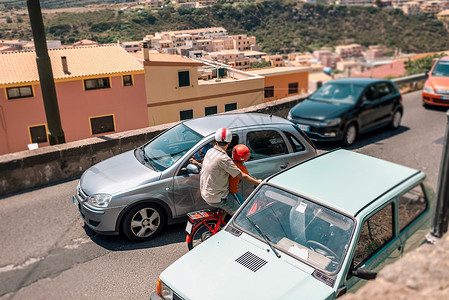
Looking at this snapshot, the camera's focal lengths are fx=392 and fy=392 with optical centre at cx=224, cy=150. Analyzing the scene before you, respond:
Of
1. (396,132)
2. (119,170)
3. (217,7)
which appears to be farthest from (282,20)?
(119,170)

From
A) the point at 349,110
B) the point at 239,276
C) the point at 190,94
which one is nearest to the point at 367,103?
the point at 349,110

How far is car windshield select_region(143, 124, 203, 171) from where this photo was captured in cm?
571

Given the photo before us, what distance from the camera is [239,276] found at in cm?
338

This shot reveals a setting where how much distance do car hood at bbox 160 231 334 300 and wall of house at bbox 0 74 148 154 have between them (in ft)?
23.3

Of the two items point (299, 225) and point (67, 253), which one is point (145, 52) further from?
point (299, 225)

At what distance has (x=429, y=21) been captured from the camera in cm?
1164

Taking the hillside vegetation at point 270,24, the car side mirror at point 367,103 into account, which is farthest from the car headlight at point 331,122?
the hillside vegetation at point 270,24

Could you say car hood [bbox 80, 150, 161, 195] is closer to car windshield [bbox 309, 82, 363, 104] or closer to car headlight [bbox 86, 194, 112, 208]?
car headlight [bbox 86, 194, 112, 208]

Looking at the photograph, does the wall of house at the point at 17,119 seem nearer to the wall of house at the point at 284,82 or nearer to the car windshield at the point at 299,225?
the wall of house at the point at 284,82

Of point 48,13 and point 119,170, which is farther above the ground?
point 48,13

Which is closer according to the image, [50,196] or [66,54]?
[50,196]

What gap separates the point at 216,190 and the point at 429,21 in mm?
10221

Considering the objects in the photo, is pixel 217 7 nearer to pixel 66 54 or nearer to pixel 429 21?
pixel 66 54

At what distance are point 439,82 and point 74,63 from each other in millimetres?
10520
